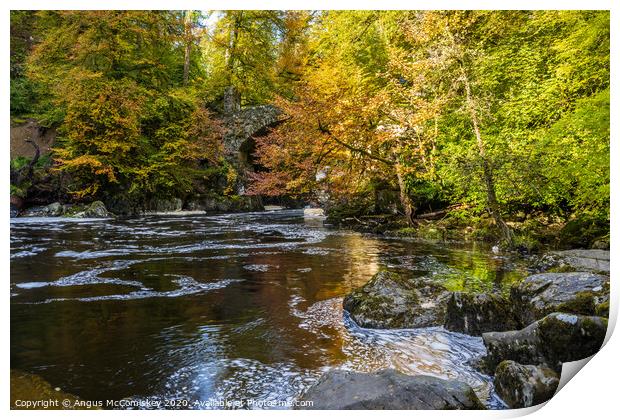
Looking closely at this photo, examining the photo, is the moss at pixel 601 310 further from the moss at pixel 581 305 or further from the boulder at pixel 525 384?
the boulder at pixel 525 384

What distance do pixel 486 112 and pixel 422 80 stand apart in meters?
1.47

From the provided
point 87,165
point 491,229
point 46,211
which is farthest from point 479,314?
point 46,211

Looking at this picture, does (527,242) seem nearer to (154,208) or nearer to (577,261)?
(577,261)

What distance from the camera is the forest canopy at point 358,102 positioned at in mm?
5066

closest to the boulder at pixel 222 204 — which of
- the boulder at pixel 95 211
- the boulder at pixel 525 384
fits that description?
the boulder at pixel 95 211

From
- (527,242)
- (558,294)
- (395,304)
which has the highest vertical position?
(558,294)

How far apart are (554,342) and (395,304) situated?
4.22 ft

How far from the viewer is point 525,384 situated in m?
2.23

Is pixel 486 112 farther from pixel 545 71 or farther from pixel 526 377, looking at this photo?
pixel 526 377

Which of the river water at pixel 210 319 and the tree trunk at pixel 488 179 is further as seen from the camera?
the tree trunk at pixel 488 179

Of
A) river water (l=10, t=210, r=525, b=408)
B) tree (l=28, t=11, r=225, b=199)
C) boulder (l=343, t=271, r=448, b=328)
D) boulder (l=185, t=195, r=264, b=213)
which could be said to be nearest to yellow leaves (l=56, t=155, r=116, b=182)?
tree (l=28, t=11, r=225, b=199)

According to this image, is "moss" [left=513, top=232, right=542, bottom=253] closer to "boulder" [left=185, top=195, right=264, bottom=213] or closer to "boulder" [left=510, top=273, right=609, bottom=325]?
"boulder" [left=510, top=273, right=609, bottom=325]

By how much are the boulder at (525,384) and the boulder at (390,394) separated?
0.20 m
